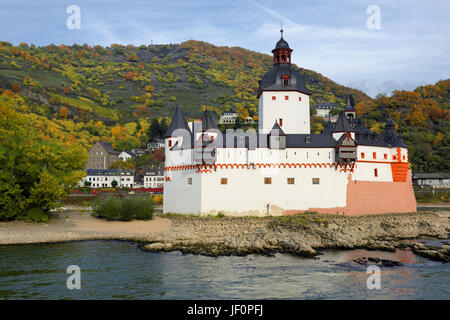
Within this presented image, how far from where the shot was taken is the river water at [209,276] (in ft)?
57.3

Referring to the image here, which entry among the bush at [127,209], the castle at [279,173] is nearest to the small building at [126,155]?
the castle at [279,173]

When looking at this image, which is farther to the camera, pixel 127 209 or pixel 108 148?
pixel 108 148

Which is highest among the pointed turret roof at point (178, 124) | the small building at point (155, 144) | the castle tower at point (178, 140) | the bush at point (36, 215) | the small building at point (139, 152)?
the small building at point (155, 144)

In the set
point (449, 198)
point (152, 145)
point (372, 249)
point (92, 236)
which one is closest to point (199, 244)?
point (92, 236)

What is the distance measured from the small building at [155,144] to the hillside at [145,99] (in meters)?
4.07

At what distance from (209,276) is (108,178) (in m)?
72.1

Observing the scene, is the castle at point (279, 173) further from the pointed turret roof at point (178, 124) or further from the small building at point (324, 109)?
the small building at point (324, 109)

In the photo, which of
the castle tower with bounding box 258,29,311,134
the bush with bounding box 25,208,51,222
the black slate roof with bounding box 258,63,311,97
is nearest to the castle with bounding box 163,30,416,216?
the castle tower with bounding box 258,29,311,134

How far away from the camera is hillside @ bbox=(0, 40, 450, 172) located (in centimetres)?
8744

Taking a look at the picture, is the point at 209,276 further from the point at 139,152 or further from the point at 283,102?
the point at 139,152

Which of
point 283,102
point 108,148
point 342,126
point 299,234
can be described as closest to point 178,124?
point 283,102

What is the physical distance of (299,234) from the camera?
29703 mm

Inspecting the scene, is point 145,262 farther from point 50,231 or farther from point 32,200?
point 32,200

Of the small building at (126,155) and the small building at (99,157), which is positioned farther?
the small building at (126,155)
